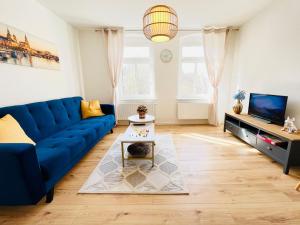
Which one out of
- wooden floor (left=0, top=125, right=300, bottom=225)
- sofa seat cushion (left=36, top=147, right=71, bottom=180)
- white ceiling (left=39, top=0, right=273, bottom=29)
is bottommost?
wooden floor (left=0, top=125, right=300, bottom=225)

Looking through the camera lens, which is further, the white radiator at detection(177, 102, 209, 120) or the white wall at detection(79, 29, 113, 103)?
the white radiator at detection(177, 102, 209, 120)

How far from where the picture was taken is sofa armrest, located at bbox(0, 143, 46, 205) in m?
1.24

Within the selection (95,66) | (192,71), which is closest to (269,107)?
(192,71)

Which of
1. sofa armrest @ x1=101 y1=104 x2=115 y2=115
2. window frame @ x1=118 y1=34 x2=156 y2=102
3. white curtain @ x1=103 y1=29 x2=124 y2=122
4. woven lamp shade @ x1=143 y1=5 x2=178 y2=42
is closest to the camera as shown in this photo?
woven lamp shade @ x1=143 y1=5 x2=178 y2=42

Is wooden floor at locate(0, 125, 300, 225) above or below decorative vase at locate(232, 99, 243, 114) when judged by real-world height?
below

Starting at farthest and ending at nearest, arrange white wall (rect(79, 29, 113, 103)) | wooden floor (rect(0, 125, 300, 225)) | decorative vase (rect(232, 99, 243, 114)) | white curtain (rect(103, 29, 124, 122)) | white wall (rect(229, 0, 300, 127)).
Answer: white wall (rect(79, 29, 113, 103))
white curtain (rect(103, 29, 124, 122))
decorative vase (rect(232, 99, 243, 114))
white wall (rect(229, 0, 300, 127))
wooden floor (rect(0, 125, 300, 225))

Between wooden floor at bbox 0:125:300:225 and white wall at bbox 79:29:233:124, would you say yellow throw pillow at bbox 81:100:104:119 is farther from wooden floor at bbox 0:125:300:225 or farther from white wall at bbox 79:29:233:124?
wooden floor at bbox 0:125:300:225

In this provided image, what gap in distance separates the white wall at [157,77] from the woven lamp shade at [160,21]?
6.73ft

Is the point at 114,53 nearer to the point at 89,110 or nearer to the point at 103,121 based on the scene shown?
the point at 89,110

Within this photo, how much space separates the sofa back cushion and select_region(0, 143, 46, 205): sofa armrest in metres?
0.76

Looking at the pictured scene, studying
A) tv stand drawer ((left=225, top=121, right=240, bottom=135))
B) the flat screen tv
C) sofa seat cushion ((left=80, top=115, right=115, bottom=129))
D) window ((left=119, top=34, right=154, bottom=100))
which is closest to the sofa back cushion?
sofa seat cushion ((left=80, top=115, right=115, bottom=129))

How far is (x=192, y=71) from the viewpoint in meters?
4.20

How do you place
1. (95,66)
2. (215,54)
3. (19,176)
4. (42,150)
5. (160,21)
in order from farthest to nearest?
(95,66)
(215,54)
(160,21)
(42,150)
(19,176)

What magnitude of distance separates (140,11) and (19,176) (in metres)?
3.11
